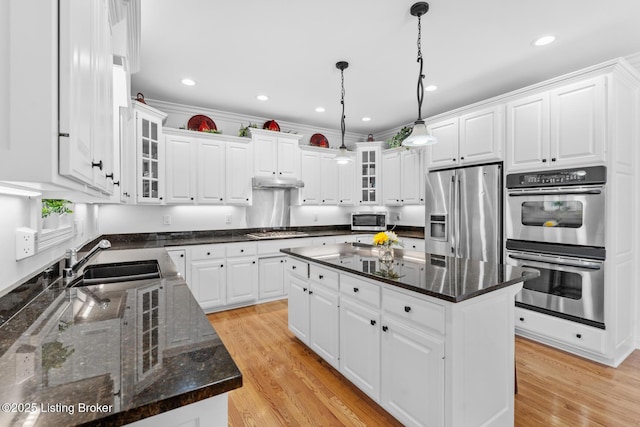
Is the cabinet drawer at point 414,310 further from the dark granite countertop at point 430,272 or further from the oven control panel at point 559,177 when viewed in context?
the oven control panel at point 559,177

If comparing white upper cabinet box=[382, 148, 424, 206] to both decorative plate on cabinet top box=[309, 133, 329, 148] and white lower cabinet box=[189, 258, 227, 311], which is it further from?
white lower cabinet box=[189, 258, 227, 311]

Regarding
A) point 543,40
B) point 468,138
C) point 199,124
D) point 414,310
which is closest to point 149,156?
point 199,124

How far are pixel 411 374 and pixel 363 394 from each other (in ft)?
2.10

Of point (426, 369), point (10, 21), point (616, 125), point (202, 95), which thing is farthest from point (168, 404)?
point (202, 95)

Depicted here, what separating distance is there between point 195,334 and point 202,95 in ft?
11.9

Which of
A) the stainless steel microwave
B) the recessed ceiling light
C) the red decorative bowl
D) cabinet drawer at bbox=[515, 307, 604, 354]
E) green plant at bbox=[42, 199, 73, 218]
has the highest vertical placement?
the recessed ceiling light

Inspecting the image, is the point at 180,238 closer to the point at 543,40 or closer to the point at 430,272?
the point at 430,272

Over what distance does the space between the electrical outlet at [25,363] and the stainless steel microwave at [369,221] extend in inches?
190

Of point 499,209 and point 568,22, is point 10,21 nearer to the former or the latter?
point 568,22

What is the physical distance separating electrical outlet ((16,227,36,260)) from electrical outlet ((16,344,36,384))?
624 millimetres

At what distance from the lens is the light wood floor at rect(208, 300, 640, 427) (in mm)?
1918

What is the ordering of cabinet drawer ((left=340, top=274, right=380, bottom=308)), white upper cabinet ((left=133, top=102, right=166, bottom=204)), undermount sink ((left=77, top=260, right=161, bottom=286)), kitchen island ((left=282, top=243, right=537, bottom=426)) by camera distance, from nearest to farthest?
kitchen island ((left=282, top=243, right=537, bottom=426)) < cabinet drawer ((left=340, top=274, right=380, bottom=308)) < undermount sink ((left=77, top=260, right=161, bottom=286)) < white upper cabinet ((left=133, top=102, right=166, bottom=204))

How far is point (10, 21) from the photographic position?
1.90 feet

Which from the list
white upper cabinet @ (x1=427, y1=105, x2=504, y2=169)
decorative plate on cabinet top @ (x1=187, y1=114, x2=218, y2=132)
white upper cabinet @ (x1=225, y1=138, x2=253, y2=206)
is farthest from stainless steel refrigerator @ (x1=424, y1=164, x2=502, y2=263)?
decorative plate on cabinet top @ (x1=187, y1=114, x2=218, y2=132)
